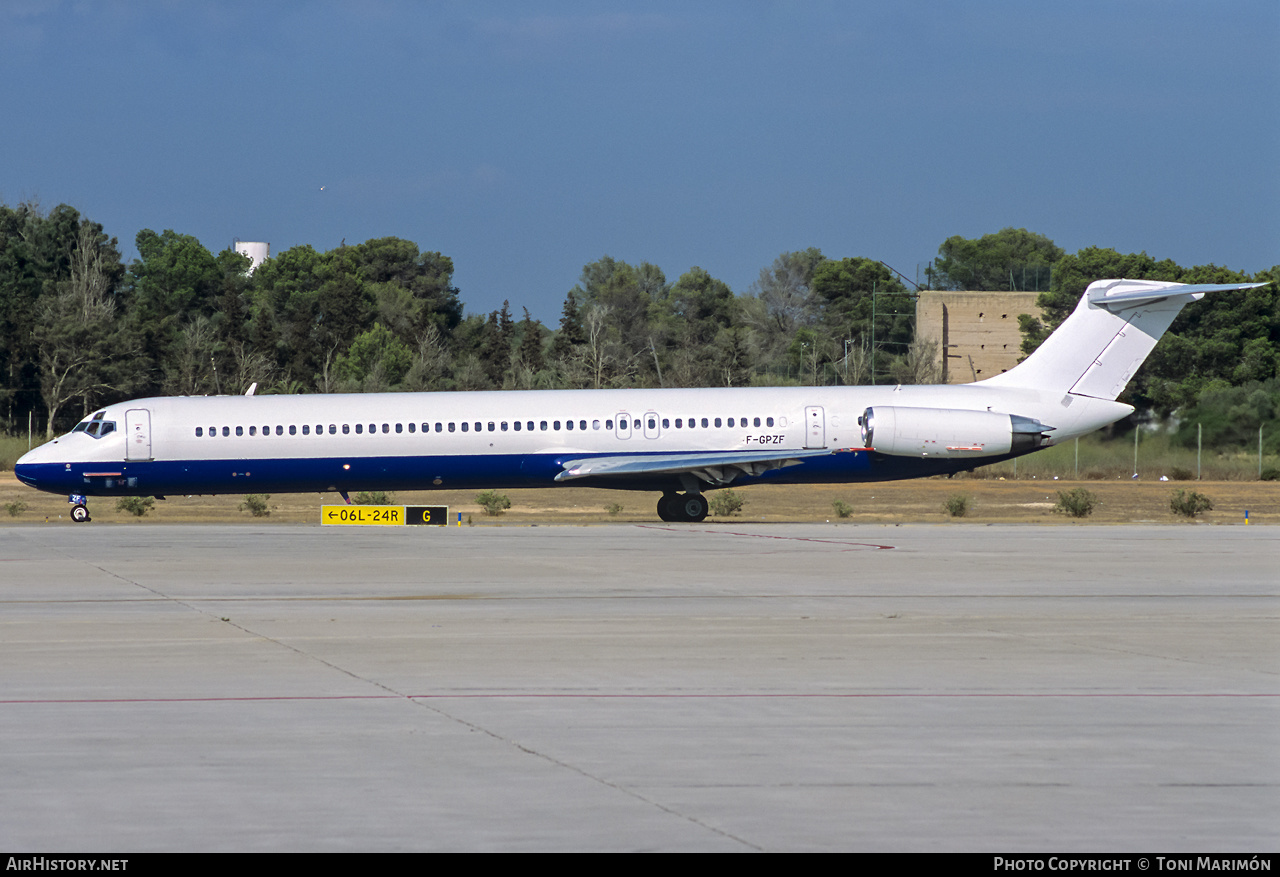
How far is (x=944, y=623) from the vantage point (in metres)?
15.2

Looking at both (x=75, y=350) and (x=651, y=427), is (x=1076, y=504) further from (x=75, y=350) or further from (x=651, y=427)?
(x=75, y=350)

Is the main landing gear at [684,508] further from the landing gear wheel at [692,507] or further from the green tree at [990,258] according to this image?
the green tree at [990,258]

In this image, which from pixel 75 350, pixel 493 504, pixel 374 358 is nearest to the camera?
pixel 493 504

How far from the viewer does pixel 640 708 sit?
1039 centimetres

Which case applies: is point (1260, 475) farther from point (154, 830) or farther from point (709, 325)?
point (709, 325)

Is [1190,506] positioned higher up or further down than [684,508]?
further down

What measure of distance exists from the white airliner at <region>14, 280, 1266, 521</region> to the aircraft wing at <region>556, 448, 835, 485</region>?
42mm

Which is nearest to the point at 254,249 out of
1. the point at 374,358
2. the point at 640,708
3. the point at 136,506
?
the point at 374,358

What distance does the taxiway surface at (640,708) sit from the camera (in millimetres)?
7203

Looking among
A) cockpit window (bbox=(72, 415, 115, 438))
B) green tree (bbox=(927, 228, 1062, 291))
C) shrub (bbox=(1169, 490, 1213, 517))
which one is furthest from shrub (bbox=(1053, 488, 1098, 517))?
green tree (bbox=(927, 228, 1062, 291))

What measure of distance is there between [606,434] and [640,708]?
2165 centimetres

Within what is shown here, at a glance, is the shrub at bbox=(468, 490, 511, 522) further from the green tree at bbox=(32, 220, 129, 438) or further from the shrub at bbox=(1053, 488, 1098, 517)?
the green tree at bbox=(32, 220, 129, 438)

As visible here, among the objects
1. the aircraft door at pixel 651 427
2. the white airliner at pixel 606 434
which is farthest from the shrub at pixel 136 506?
the aircraft door at pixel 651 427

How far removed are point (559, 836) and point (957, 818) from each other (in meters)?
1.94
